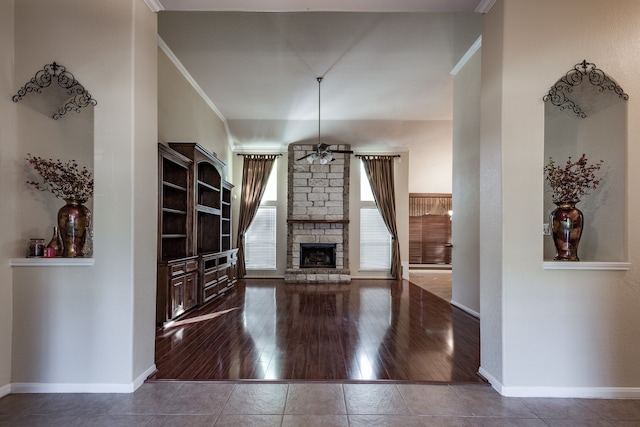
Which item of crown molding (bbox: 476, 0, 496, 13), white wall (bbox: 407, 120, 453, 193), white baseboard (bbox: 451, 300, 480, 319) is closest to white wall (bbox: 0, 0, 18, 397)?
crown molding (bbox: 476, 0, 496, 13)

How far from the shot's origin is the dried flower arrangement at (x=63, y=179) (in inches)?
105

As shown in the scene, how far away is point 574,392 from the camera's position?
2.52 meters

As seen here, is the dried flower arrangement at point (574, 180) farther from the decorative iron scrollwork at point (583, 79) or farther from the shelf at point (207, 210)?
the shelf at point (207, 210)

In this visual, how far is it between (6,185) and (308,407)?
2709 mm

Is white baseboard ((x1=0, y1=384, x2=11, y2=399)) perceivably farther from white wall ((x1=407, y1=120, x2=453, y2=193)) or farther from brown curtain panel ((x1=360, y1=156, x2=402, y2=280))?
white wall ((x1=407, y1=120, x2=453, y2=193))

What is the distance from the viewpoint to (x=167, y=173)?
4953 millimetres

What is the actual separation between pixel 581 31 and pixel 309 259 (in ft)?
22.7

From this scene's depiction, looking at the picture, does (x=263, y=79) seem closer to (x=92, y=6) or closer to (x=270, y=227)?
(x=92, y=6)

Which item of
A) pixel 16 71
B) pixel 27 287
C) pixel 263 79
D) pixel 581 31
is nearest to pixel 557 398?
pixel 581 31

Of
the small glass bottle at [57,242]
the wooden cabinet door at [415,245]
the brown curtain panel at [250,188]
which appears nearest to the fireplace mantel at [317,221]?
the brown curtain panel at [250,188]

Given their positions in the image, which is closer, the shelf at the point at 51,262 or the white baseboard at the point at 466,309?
the shelf at the point at 51,262

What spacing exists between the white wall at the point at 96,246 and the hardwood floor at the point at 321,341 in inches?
22.1

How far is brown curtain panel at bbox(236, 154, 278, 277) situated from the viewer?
8617 millimetres

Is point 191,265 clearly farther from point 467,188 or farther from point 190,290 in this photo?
point 467,188
